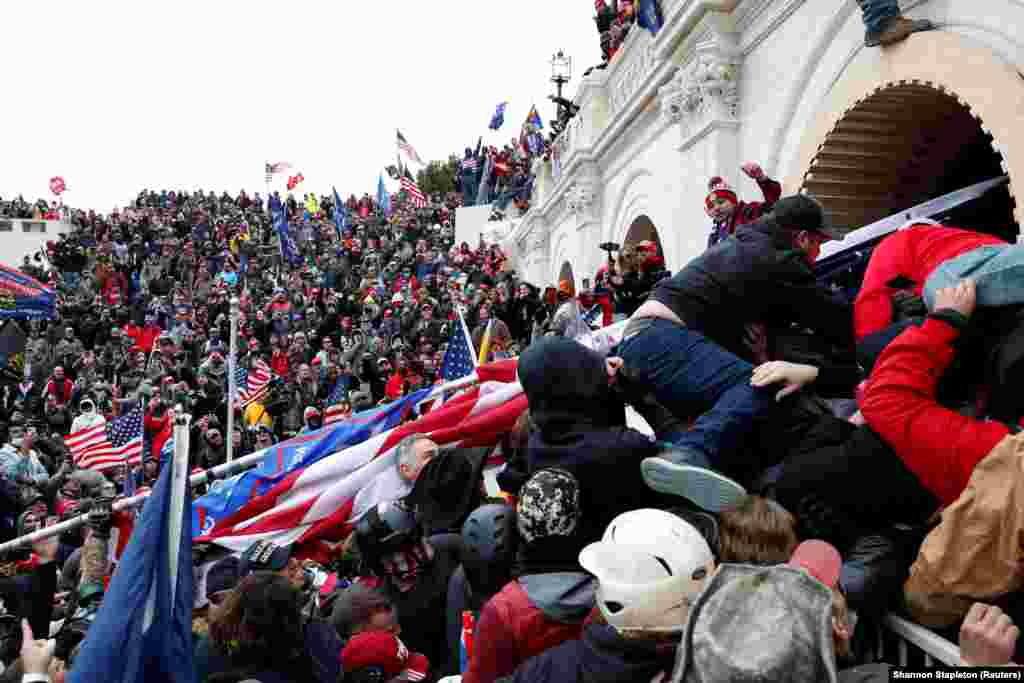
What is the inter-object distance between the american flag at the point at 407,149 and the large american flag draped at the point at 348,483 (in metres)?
26.4

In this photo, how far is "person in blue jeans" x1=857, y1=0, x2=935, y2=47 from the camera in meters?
5.94

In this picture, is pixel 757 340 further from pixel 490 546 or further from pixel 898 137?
pixel 898 137

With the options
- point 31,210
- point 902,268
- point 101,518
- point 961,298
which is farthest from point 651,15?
point 31,210

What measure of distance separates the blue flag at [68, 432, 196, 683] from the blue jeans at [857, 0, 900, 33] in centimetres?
584

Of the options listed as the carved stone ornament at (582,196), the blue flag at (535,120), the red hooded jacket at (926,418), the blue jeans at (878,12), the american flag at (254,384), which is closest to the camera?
the red hooded jacket at (926,418)

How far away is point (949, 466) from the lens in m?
2.28

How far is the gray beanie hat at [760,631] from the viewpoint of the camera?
150 centimetres

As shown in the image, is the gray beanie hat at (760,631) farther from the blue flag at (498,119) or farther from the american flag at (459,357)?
the blue flag at (498,119)

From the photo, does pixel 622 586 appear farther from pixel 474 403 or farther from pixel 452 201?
pixel 452 201

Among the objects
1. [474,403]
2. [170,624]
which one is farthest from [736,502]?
[474,403]

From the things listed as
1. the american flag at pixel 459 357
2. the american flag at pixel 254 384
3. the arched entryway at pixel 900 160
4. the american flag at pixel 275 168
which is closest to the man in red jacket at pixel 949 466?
the arched entryway at pixel 900 160

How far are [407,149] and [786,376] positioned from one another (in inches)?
Result: 1146

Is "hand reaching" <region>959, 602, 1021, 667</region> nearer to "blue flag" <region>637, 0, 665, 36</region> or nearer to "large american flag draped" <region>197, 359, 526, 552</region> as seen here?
"large american flag draped" <region>197, 359, 526, 552</region>

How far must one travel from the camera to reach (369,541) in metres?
3.60
